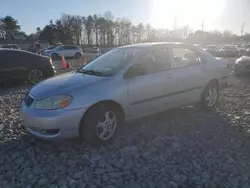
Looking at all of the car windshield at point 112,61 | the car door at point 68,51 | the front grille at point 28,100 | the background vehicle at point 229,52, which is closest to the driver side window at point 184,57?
the car windshield at point 112,61

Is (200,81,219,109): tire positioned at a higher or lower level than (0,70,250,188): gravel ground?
higher

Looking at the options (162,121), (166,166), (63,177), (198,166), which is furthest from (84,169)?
(162,121)

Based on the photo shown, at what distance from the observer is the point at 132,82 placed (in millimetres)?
4457

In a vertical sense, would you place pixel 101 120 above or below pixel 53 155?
above

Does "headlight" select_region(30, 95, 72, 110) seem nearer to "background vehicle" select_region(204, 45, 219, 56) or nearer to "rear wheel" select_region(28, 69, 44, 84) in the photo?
"rear wheel" select_region(28, 69, 44, 84)

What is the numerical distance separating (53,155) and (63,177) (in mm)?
642

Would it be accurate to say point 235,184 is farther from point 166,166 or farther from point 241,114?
point 241,114

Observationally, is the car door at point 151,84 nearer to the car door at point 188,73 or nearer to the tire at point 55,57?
the car door at point 188,73

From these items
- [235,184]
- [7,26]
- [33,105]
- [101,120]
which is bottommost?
[235,184]

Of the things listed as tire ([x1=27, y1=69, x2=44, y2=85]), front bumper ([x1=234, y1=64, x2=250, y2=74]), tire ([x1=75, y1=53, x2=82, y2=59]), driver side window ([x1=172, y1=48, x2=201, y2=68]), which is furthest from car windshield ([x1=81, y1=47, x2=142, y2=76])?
tire ([x1=75, y1=53, x2=82, y2=59])

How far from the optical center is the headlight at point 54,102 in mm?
3871

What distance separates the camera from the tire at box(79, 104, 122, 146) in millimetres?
3982

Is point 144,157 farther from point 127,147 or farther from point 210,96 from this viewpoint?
point 210,96

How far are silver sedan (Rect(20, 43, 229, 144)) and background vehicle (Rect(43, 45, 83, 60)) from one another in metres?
23.3
